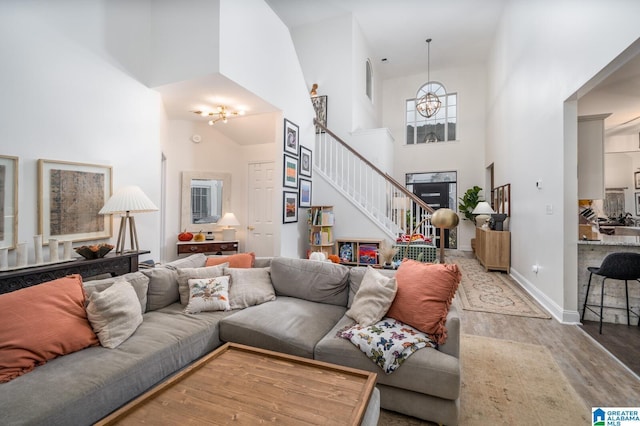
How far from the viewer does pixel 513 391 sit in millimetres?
1985

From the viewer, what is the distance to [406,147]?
28.6 feet

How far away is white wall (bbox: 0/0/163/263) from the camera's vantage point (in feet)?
8.03

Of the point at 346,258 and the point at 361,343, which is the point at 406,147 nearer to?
the point at 346,258

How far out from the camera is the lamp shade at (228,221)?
17.0ft

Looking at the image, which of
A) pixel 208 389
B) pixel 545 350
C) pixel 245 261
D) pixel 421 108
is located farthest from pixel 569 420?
pixel 421 108

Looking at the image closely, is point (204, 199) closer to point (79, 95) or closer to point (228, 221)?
point (228, 221)

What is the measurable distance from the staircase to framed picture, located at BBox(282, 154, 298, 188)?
808mm

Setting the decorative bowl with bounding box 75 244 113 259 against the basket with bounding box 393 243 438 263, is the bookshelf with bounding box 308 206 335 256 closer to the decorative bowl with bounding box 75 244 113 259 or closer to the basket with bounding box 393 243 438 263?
the basket with bounding box 393 243 438 263

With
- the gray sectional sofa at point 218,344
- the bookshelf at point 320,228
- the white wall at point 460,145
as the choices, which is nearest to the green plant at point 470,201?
the white wall at point 460,145

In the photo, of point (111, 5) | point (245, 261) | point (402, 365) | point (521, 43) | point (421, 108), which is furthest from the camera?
point (421, 108)

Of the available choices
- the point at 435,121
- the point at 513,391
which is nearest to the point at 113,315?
the point at 513,391

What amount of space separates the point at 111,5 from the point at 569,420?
17.2ft

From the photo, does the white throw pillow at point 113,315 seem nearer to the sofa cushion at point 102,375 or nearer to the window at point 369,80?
the sofa cushion at point 102,375

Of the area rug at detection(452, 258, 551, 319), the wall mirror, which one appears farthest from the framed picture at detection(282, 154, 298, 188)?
the area rug at detection(452, 258, 551, 319)
